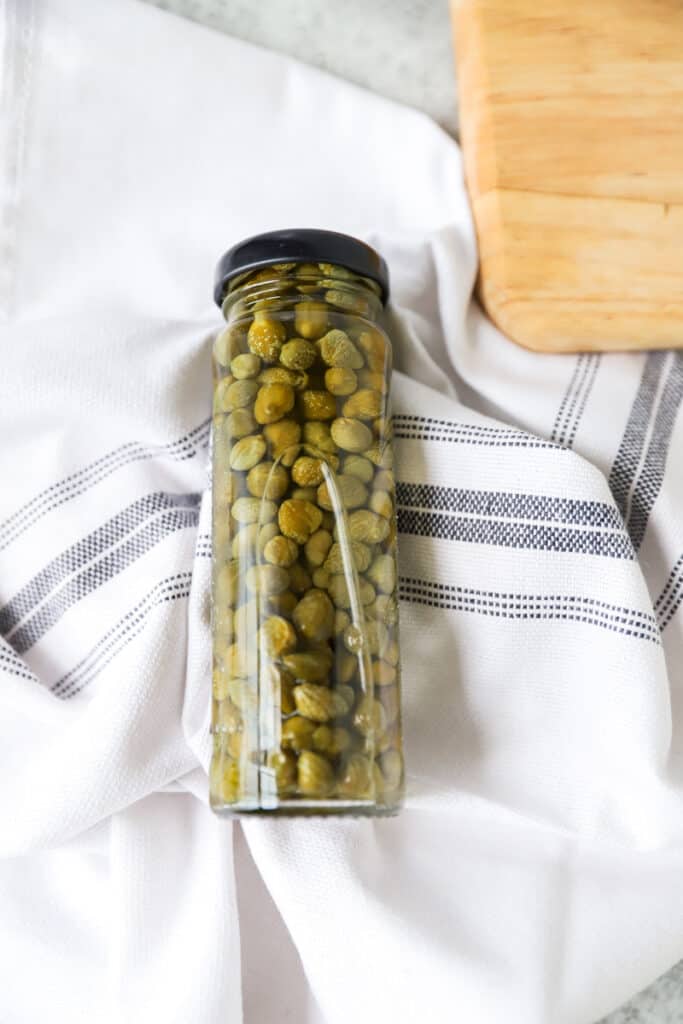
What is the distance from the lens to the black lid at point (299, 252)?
0.44m

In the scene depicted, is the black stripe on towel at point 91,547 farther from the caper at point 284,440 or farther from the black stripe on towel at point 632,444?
the black stripe on towel at point 632,444

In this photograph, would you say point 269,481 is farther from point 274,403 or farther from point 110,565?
point 110,565

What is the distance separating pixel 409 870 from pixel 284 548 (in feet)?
0.64

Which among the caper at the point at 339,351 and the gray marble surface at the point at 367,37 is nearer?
the caper at the point at 339,351

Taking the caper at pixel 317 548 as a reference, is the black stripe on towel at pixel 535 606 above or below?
below

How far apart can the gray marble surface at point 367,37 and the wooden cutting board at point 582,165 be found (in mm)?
53

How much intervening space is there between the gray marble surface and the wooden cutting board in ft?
0.17

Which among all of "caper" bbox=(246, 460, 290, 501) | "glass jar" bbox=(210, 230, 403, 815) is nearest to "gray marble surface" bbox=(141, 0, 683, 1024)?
"glass jar" bbox=(210, 230, 403, 815)

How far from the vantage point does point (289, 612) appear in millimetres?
407

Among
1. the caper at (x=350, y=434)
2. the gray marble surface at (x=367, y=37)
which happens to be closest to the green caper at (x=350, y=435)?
the caper at (x=350, y=434)

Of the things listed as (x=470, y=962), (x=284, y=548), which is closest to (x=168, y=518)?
Result: (x=284, y=548)

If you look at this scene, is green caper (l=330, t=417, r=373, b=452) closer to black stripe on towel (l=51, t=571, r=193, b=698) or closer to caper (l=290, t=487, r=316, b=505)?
caper (l=290, t=487, r=316, b=505)

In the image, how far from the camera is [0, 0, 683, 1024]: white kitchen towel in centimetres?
48

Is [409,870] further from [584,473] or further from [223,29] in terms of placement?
[223,29]
